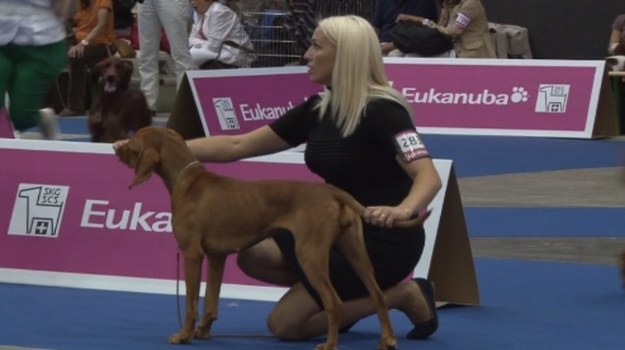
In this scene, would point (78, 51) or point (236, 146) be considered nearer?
point (236, 146)

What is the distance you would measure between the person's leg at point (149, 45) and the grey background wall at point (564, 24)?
5132 mm

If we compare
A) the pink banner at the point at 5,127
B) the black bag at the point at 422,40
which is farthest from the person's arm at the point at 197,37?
the pink banner at the point at 5,127

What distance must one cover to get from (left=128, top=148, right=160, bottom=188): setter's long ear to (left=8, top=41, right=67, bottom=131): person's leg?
2679 mm

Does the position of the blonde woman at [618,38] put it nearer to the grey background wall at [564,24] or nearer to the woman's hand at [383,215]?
the grey background wall at [564,24]

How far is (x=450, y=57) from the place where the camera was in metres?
17.1

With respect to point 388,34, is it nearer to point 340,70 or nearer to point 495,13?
point 495,13

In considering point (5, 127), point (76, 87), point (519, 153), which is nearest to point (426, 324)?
point (5, 127)

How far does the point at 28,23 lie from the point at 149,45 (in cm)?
832

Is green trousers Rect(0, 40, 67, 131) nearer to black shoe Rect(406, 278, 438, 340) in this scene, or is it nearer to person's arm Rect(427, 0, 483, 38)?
black shoe Rect(406, 278, 438, 340)

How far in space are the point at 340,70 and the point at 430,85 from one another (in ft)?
32.1

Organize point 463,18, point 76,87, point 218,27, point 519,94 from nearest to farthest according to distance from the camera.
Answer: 1. point 519,94
2. point 218,27
3. point 463,18
4. point 76,87

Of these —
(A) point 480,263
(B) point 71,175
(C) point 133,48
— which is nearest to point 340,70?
(B) point 71,175

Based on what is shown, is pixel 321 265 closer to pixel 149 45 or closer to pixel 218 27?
pixel 218 27

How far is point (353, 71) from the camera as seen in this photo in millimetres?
6246
